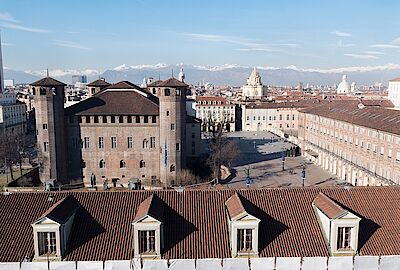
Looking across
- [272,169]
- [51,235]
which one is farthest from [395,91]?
[51,235]

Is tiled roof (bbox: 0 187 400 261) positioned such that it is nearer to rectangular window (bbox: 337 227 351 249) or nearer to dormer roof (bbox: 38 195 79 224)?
dormer roof (bbox: 38 195 79 224)

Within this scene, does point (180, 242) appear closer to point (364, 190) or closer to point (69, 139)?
point (364, 190)

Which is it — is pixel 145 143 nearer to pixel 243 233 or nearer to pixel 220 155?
pixel 220 155

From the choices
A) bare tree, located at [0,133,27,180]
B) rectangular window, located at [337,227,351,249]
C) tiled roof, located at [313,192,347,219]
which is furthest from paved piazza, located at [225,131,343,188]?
bare tree, located at [0,133,27,180]

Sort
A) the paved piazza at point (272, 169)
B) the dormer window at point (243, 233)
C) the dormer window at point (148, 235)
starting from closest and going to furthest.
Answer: the dormer window at point (148, 235)
the dormer window at point (243, 233)
the paved piazza at point (272, 169)

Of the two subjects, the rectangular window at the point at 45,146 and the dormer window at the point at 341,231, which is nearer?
the dormer window at the point at 341,231

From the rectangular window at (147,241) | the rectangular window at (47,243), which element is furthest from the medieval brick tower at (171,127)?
the rectangular window at (47,243)

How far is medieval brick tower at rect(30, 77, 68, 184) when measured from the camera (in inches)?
2603

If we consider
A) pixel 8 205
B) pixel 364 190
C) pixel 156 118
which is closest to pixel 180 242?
pixel 8 205

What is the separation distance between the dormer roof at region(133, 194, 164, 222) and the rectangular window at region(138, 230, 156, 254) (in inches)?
36.0

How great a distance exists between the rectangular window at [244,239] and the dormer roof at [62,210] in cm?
1005

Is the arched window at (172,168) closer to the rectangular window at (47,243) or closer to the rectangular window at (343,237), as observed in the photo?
the rectangular window at (47,243)

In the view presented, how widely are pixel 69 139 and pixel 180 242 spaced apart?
53045mm

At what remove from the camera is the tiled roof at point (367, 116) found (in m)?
62.5
